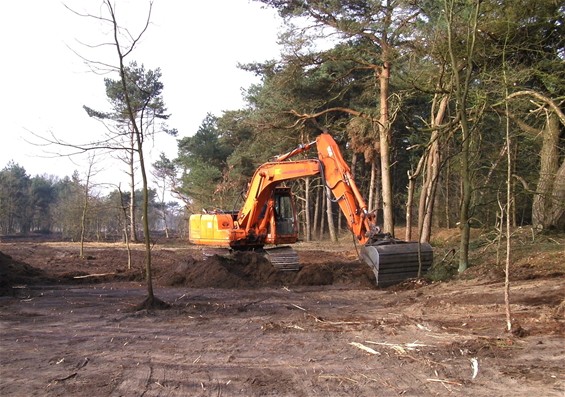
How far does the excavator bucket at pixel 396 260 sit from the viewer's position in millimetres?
12297

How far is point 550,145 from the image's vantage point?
52.3 feet

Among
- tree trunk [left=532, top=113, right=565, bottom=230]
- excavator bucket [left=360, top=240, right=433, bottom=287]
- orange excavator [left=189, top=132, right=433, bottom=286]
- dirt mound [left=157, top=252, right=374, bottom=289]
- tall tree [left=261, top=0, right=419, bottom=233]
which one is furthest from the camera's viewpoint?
tall tree [left=261, top=0, right=419, bottom=233]

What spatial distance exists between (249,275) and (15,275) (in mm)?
5994

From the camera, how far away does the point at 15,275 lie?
44.1ft

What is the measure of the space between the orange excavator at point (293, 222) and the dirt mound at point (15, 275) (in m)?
5.00

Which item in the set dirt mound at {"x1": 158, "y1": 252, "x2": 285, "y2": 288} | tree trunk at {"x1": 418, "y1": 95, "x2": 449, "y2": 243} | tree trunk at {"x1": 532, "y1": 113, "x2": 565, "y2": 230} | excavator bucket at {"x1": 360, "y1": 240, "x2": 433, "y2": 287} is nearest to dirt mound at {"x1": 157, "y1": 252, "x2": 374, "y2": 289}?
dirt mound at {"x1": 158, "y1": 252, "x2": 285, "y2": 288}

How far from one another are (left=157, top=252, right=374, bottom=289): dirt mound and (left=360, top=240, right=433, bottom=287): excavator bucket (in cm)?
97

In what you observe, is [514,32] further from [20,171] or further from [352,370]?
[20,171]

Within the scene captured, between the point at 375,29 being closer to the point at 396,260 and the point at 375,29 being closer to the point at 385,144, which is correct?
the point at 385,144

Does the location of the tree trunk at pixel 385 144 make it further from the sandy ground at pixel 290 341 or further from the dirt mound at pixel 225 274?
the sandy ground at pixel 290 341

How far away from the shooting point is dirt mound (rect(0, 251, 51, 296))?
12.6 meters

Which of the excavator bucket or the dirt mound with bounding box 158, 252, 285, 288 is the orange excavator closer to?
the excavator bucket

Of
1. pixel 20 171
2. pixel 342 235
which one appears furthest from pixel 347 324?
pixel 20 171

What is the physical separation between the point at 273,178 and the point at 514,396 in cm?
1114
